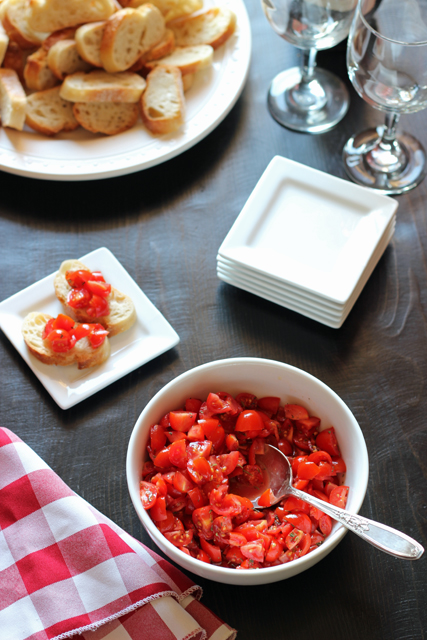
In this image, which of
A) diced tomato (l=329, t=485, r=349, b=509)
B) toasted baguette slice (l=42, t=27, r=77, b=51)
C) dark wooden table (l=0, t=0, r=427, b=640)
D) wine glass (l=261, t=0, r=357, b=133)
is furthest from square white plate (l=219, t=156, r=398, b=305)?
toasted baguette slice (l=42, t=27, r=77, b=51)

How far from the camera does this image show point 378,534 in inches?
40.5

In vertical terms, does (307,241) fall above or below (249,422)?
above

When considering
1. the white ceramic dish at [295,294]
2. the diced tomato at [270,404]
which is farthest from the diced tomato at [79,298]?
the diced tomato at [270,404]

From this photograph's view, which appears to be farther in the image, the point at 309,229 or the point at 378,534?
the point at 309,229

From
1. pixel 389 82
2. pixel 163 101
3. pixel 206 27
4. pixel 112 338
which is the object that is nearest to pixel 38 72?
pixel 163 101

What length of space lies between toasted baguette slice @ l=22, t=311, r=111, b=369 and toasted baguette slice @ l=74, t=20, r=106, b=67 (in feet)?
3.00

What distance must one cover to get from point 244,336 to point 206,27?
110 centimetres

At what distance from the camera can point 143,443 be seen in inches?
46.5

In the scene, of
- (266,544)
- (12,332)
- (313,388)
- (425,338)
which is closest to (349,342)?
(425,338)

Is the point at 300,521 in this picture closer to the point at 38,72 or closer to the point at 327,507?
the point at 327,507

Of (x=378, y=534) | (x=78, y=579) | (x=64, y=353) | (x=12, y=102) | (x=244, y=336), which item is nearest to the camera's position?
(x=378, y=534)

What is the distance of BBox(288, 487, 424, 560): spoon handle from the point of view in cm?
99

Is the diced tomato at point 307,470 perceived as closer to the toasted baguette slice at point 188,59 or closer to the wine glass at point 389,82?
the wine glass at point 389,82

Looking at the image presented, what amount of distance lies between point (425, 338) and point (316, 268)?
0.34 m
